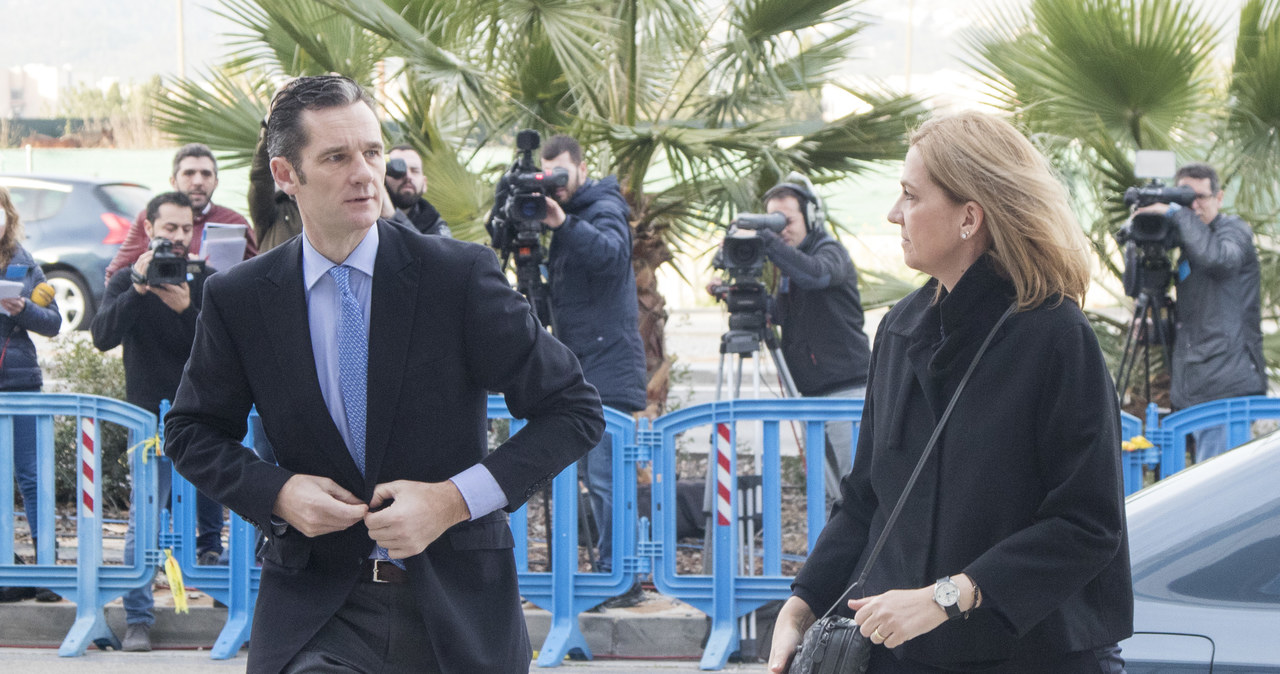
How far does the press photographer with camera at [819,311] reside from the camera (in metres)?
6.00

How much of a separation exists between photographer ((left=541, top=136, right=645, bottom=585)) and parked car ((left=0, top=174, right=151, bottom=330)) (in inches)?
356

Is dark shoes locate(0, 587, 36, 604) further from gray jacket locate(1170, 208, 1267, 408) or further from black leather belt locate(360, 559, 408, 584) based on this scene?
gray jacket locate(1170, 208, 1267, 408)

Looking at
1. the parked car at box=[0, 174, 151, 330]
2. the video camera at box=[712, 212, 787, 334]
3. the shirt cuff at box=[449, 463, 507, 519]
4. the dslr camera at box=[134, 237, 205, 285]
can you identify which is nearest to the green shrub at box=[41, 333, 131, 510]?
the dslr camera at box=[134, 237, 205, 285]

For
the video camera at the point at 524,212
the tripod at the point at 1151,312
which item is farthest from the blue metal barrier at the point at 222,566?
the tripod at the point at 1151,312

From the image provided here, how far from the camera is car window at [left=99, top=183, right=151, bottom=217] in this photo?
45.5 feet

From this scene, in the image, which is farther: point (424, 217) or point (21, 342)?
point (424, 217)

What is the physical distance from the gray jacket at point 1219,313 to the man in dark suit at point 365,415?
15.1 ft

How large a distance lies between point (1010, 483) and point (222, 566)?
158 inches

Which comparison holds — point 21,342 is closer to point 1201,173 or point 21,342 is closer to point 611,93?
point 611,93

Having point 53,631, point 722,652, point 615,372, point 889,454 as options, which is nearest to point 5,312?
point 53,631

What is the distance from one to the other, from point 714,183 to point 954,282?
214 inches

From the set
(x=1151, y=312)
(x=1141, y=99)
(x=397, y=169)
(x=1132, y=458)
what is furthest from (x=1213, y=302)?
(x=397, y=169)

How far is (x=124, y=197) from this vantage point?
550 inches

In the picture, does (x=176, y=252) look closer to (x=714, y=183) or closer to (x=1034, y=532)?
(x=714, y=183)
